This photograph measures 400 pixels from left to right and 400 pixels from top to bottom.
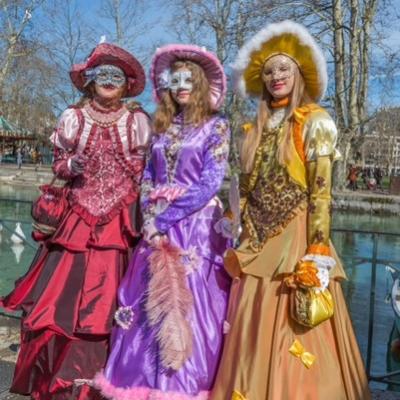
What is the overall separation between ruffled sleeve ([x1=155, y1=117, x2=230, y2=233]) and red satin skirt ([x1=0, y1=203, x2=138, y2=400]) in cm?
30

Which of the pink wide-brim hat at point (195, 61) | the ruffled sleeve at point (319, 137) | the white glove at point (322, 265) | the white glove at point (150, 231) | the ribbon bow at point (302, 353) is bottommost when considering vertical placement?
the ribbon bow at point (302, 353)

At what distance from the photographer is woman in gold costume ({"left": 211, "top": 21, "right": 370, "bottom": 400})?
2.06 m

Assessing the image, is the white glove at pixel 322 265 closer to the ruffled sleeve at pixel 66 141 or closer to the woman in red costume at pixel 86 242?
the woman in red costume at pixel 86 242

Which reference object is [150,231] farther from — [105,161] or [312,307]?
[312,307]

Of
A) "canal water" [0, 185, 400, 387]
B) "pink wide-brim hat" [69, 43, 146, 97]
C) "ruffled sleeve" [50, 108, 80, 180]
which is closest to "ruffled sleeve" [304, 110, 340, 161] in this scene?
"pink wide-brim hat" [69, 43, 146, 97]

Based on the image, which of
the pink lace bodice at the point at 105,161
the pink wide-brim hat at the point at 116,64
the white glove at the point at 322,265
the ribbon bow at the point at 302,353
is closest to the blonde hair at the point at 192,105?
the pink lace bodice at the point at 105,161

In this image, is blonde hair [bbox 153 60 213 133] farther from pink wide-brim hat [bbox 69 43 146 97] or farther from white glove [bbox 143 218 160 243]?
white glove [bbox 143 218 160 243]

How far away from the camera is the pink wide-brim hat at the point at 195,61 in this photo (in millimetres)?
2531

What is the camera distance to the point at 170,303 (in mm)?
2271

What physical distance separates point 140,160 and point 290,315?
3.51 feet

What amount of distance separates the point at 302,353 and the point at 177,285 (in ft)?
1.86

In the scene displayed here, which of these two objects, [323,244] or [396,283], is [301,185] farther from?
[396,283]

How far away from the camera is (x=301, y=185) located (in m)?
2.20

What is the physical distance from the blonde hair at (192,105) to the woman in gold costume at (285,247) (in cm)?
21
